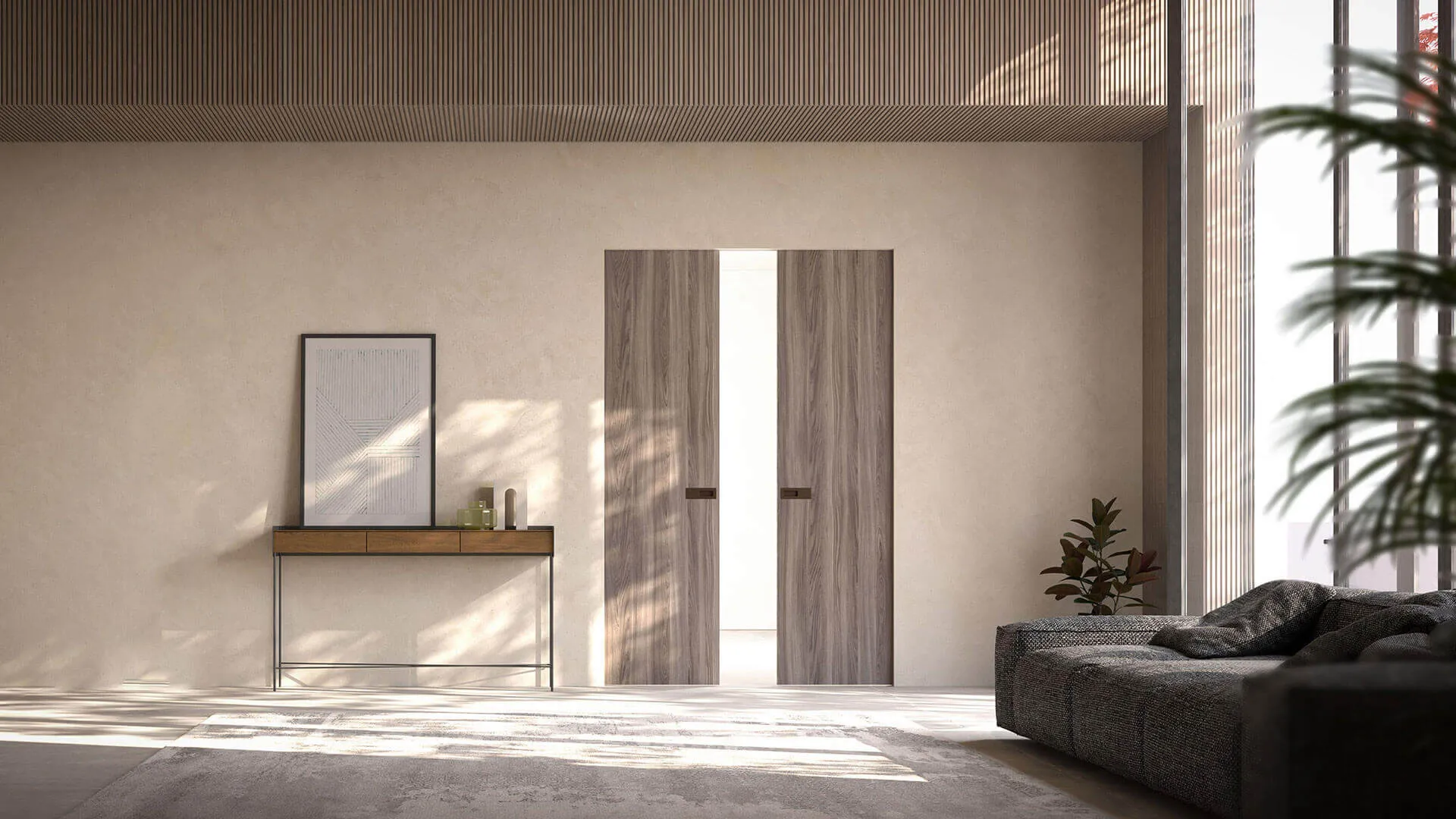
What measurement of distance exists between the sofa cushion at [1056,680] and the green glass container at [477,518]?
8.86 feet

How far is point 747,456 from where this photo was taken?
896 centimetres

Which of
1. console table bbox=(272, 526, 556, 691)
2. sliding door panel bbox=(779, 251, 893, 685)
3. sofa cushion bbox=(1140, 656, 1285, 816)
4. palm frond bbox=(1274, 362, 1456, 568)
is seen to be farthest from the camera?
sliding door panel bbox=(779, 251, 893, 685)

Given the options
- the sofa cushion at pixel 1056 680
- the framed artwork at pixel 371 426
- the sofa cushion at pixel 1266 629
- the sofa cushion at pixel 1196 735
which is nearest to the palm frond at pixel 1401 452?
the sofa cushion at pixel 1196 735

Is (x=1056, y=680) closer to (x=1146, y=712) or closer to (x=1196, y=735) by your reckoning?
(x=1146, y=712)

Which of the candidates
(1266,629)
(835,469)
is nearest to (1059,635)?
(1266,629)

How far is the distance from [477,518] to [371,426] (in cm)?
73

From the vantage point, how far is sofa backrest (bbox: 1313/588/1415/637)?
3.90 metres

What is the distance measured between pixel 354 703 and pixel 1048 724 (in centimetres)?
305

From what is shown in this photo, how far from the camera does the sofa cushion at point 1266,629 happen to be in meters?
4.19

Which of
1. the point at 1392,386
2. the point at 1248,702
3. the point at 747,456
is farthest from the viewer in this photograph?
the point at 747,456

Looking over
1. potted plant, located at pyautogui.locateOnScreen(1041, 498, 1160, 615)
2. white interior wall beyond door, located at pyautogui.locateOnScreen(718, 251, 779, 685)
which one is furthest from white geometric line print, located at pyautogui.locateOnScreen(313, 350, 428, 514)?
potted plant, located at pyautogui.locateOnScreen(1041, 498, 1160, 615)

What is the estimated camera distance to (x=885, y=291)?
645 centimetres

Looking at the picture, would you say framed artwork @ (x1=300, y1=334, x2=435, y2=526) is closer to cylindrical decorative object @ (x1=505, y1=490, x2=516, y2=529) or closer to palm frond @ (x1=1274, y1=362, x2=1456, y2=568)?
cylindrical decorative object @ (x1=505, y1=490, x2=516, y2=529)

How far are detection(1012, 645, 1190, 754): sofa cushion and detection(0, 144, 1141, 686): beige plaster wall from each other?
1923mm
